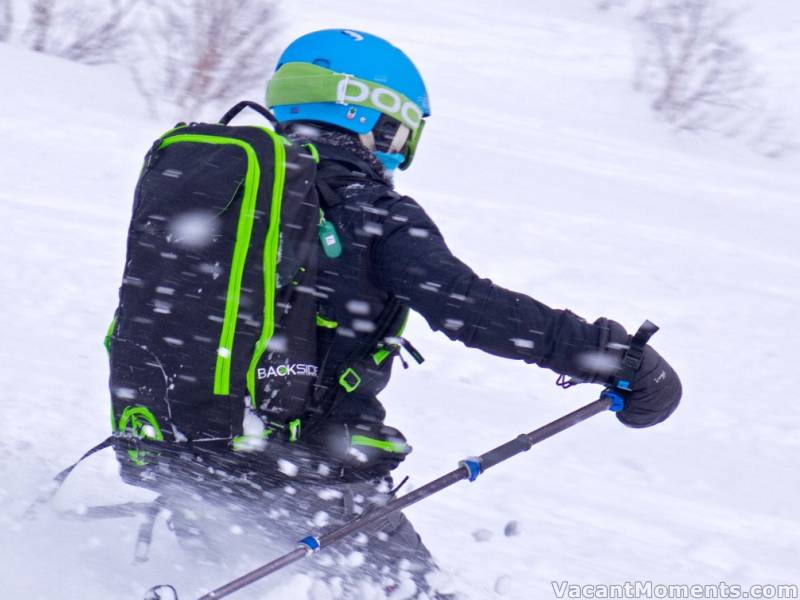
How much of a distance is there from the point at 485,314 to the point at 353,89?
732 millimetres

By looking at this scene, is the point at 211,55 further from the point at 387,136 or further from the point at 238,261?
the point at 238,261

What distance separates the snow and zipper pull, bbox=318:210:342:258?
1005 millimetres

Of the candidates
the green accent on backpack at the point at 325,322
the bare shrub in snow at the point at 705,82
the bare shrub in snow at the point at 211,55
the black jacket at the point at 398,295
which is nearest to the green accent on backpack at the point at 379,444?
the black jacket at the point at 398,295

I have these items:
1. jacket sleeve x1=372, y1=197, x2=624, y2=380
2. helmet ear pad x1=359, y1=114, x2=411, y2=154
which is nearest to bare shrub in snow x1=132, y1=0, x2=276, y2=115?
helmet ear pad x1=359, y1=114, x2=411, y2=154

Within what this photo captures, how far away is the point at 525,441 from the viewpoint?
2846 mm

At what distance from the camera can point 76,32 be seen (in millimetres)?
9695

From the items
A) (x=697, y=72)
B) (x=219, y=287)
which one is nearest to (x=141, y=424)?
(x=219, y=287)

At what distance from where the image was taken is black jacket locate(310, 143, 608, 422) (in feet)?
7.89

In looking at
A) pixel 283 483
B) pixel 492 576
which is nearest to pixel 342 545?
pixel 283 483

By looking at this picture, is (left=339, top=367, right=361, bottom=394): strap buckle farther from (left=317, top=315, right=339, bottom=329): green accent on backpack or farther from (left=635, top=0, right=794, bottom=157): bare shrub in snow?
(left=635, top=0, right=794, bottom=157): bare shrub in snow

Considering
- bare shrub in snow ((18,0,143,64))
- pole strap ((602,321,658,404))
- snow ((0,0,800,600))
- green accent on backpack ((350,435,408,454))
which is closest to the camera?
pole strap ((602,321,658,404))

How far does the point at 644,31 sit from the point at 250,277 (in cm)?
1250

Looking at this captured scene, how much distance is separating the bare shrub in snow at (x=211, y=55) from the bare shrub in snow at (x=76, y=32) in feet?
1.91

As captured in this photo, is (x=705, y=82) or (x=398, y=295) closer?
(x=398, y=295)
